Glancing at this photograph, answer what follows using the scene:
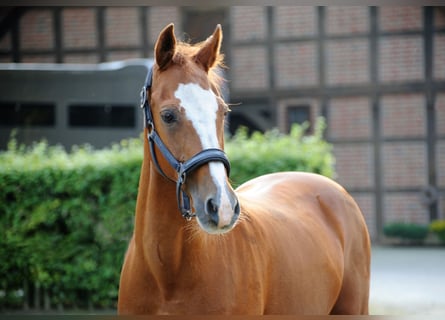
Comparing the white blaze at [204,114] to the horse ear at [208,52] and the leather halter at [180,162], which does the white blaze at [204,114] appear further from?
the horse ear at [208,52]

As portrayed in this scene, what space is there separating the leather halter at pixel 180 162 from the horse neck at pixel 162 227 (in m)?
0.06

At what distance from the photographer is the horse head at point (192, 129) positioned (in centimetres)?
219

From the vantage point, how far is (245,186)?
368 cm

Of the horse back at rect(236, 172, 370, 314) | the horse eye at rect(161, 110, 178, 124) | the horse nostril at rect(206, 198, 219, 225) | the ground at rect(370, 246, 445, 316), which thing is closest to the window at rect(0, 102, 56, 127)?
the ground at rect(370, 246, 445, 316)

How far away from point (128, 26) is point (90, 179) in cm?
732

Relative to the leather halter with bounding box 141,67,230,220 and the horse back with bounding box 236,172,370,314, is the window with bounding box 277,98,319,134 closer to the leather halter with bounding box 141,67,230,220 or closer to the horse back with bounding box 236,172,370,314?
the horse back with bounding box 236,172,370,314

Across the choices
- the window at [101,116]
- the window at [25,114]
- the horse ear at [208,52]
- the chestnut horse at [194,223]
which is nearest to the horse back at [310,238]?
the chestnut horse at [194,223]

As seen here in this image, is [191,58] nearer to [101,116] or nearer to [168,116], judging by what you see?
[168,116]

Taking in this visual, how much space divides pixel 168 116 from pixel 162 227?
421mm

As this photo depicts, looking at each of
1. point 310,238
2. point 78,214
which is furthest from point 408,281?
point 310,238

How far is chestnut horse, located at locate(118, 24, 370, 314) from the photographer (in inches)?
89.4

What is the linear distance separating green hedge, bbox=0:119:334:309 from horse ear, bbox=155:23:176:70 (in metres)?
3.17

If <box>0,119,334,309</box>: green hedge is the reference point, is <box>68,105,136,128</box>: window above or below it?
above

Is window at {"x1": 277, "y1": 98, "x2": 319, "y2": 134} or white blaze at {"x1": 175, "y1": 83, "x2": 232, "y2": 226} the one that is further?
window at {"x1": 277, "y1": 98, "x2": 319, "y2": 134}
